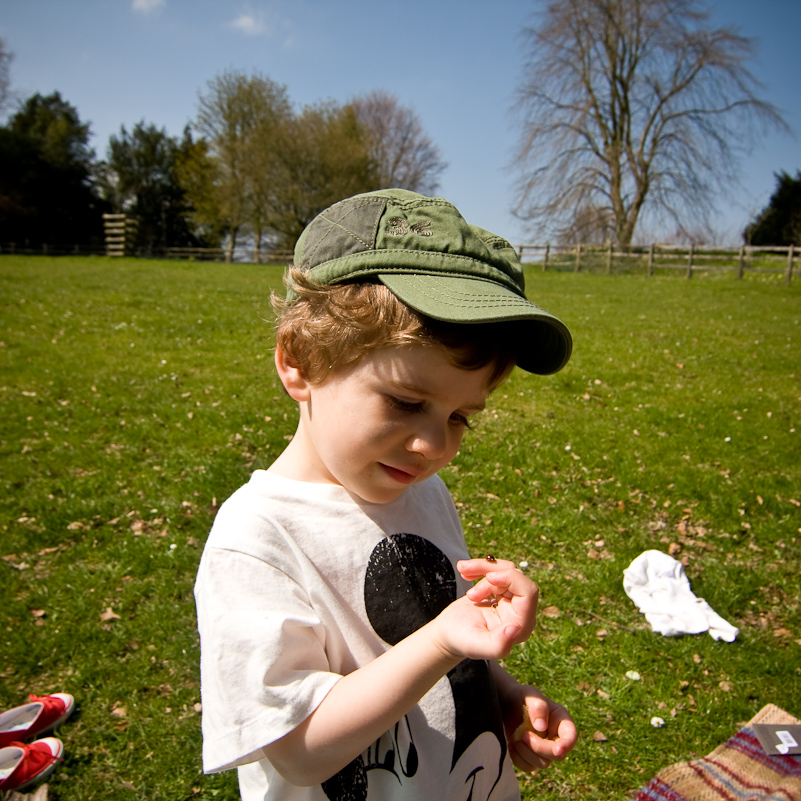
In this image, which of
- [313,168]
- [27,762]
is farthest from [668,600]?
[313,168]

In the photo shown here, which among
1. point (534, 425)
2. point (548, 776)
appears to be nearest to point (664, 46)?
point (534, 425)

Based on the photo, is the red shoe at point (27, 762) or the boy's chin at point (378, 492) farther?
the red shoe at point (27, 762)

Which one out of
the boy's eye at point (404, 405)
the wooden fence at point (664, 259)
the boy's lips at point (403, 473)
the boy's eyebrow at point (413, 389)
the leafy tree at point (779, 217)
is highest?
the leafy tree at point (779, 217)

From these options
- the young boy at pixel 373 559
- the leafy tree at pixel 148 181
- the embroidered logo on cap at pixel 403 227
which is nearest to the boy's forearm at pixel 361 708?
the young boy at pixel 373 559

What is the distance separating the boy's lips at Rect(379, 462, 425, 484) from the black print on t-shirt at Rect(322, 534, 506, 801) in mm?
199

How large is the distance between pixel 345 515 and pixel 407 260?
66cm

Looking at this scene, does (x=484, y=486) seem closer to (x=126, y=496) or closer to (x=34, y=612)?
(x=126, y=496)

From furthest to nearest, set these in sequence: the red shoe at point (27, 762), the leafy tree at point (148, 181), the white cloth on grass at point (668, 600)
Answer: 1. the leafy tree at point (148, 181)
2. the white cloth on grass at point (668, 600)
3. the red shoe at point (27, 762)

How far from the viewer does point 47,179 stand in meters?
40.9

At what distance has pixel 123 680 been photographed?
10.8 ft

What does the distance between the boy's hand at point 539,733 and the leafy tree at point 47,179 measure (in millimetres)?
47001

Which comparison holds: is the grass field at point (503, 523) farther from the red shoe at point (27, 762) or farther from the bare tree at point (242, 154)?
the bare tree at point (242, 154)

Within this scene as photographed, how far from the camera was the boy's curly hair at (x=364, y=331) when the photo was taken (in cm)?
133

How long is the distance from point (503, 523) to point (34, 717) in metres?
3.51
